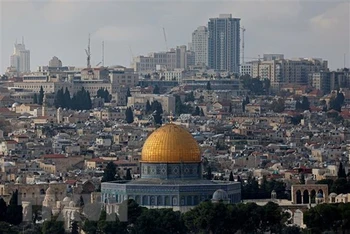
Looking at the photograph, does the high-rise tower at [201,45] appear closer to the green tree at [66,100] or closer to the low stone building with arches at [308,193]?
the green tree at [66,100]


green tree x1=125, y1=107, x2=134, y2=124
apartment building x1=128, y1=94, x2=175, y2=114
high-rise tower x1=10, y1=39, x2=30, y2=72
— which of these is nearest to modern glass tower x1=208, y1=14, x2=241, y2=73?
high-rise tower x1=10, y1=39, x2=30, y2=72

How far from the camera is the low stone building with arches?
6627cm

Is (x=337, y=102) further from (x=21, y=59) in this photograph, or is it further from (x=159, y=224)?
(x=159, y=224)

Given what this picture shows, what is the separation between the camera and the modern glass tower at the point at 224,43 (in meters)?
184

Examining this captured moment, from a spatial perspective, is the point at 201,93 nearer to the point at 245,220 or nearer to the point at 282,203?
the point at 282,203

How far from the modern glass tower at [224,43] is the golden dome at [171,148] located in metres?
121

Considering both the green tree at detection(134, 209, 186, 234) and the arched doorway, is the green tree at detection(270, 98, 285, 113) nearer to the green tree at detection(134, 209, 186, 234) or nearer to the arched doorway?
the arched doorway

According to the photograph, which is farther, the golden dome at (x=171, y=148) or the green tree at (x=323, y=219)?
the golden dome at (x=171, y=148)

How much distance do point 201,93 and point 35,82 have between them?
10.3 m

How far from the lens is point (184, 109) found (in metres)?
122

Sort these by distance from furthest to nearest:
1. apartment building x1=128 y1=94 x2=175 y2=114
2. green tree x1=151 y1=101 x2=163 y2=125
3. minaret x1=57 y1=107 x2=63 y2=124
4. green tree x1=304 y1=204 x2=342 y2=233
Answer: apartment building x1=128 y1=94 x2=175 y2=114 → minaret x1=57 y1=107 x2=63 y2=124 → green tree x1=151 y1=101 x2=163 y2=125 → green tree x1=304 y1=204 x2=342 y2=233

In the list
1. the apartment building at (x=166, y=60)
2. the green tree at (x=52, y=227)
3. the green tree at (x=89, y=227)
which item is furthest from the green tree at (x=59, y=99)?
the green tree at (x=89, y=227)

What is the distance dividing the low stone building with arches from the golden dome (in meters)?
5.31

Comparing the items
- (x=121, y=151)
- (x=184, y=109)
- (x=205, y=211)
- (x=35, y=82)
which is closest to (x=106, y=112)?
(x=184, y=109)
